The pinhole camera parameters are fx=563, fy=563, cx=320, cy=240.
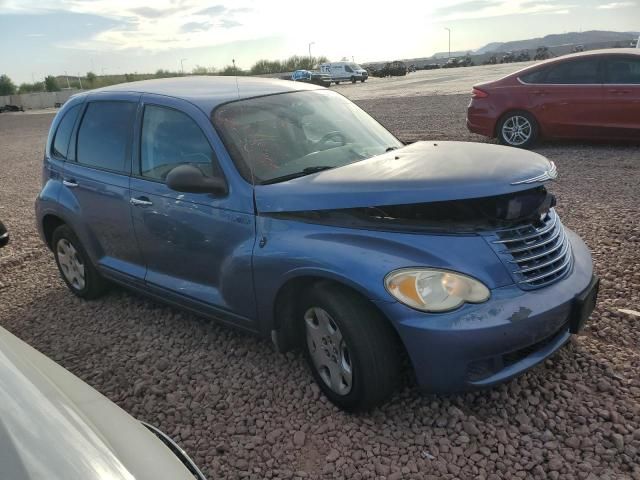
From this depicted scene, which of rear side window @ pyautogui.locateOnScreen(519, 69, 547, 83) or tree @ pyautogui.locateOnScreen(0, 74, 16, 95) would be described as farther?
→ tree @ pyautogui.locateOnScreen(0, 74, 16, 95)

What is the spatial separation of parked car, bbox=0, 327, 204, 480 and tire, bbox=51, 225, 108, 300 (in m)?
2.58

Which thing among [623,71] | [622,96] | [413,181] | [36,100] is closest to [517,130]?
[622,96]

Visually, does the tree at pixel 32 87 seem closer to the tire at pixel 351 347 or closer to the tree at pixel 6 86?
the tree at pixel 6 86

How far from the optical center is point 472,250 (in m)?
2.68

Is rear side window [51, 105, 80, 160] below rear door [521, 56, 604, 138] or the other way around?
the other way around

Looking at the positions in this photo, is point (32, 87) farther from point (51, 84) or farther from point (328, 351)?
point (328, 351)

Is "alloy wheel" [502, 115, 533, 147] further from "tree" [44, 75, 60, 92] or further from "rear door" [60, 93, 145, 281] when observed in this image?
"tree" [44, 75, 60, 92]

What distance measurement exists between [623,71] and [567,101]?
0.87m

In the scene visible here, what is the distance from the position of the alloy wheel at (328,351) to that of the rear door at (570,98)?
7612 mm

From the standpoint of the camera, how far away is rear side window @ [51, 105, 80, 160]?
4.64m

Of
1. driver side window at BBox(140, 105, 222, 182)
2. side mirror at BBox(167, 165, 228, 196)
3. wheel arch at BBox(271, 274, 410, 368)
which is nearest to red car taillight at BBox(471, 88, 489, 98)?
driver side window at BBox(140, 105, 222, 182)

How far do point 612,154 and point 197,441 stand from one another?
8.04 m

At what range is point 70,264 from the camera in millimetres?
4844

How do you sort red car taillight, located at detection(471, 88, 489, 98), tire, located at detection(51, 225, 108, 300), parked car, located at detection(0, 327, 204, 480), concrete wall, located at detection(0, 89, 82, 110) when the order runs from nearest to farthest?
parked car, located at detection(0, 327, 204, 480) < tire, located at detection(51, 225, 108, 300) < red car taillight, located at detection(471, 88, 489, 98) < concrete wall, located at detection(0, 89, 82, 110)
